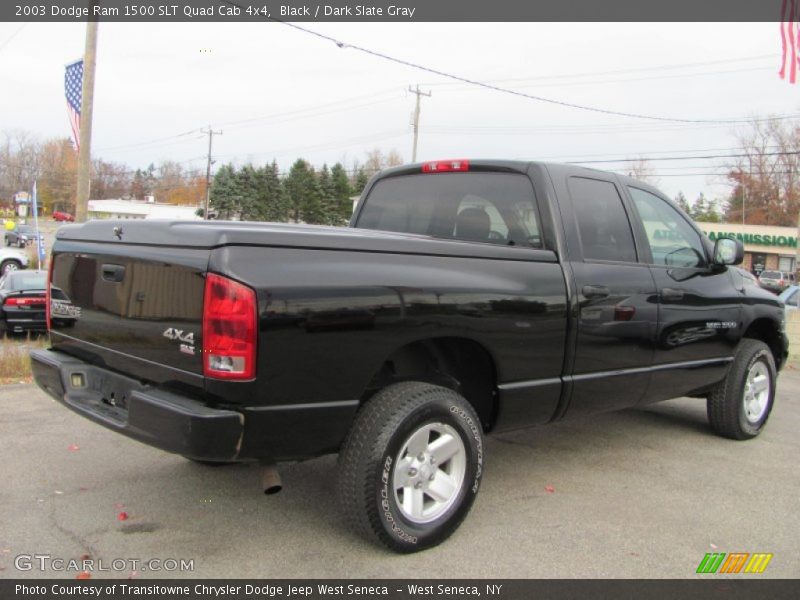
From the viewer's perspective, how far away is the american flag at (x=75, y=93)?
13297 mm

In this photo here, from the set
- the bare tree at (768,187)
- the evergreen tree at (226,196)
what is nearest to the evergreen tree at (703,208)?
the bare tree at (768,187)

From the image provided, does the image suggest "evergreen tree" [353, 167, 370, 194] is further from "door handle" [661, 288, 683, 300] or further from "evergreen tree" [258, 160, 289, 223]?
"door handle" [661, 288, 683, 300]

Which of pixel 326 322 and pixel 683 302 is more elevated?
pixel 683 302

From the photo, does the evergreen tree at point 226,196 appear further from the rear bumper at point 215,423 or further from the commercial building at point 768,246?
the rear bumper at point 215,423

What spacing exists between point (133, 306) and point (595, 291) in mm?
2508

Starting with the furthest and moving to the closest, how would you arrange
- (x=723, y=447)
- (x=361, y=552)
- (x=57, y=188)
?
(x=57, y=188) < (x=723, y=447) < (x=361, y=552)

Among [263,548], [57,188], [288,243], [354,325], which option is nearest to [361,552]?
[263,548]

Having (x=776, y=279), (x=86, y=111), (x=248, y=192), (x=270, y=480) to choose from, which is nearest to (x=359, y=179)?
(x=248, y=192)

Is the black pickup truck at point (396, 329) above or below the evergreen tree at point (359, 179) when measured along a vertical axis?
below

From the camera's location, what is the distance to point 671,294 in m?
4.53

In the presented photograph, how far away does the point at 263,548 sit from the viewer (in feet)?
10.6

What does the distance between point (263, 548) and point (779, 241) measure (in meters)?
65.3

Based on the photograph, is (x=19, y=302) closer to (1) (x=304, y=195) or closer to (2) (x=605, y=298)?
(2) (x=605, y=298)
